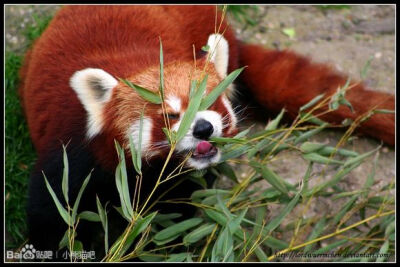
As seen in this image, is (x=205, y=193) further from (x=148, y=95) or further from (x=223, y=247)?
(x=148, y=95)

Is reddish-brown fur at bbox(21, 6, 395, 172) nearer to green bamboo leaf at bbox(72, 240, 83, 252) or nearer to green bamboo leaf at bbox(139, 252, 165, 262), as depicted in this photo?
green bamboo leaf at bbox(72, 240, 83, 252)

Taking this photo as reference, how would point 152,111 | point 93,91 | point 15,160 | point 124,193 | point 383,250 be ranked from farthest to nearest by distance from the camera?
point 15,160 < point 383,250 < point 93,91 < point 152,111 < point 124,193

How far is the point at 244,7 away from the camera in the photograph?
16.7 ft

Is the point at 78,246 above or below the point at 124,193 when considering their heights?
below

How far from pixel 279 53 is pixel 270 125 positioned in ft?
2.98

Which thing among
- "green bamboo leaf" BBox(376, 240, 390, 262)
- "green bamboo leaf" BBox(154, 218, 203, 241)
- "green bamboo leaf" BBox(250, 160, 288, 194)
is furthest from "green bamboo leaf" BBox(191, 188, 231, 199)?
"green bamboo leaf" BBox(376, 240, 390, 262)

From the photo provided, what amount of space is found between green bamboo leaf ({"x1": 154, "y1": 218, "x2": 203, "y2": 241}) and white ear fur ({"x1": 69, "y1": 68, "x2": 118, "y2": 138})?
0.66m

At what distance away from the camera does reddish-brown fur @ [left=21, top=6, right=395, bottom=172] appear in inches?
129

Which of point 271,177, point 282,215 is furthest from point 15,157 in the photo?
point 282,215

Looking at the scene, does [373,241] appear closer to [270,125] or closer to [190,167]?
[270,125]

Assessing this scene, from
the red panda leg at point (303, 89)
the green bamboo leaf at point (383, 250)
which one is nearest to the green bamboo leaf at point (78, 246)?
the green bamboo leaf at point (383, 250)

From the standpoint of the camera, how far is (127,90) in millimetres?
3086

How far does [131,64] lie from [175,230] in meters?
0.96

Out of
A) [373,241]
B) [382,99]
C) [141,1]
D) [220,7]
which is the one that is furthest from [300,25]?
[373,241]
